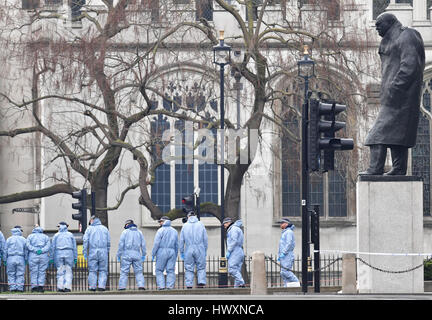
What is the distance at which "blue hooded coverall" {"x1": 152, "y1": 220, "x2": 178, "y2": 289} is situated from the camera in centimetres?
2789

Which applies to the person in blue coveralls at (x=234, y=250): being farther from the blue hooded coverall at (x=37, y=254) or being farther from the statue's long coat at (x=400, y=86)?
the statue's long coat at (x=400, y=86)

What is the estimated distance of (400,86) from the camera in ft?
71.8

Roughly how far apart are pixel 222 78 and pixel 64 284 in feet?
20.2

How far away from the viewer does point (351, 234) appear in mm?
39906

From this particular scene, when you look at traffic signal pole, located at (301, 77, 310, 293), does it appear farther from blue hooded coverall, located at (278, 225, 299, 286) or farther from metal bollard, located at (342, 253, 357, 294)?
blue hooded coverall, located at (278, 225, 299, 286)

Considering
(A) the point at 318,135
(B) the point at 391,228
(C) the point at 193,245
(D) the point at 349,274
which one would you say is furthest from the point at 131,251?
(A) the point at 318,135

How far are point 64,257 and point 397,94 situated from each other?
927cm

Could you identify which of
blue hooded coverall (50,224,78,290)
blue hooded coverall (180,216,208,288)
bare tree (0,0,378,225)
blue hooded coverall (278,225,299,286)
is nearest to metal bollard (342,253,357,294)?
blue hooded coverall (278,225,299,286)

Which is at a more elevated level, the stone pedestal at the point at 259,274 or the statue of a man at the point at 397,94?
the statue of a man at the point at 397,94

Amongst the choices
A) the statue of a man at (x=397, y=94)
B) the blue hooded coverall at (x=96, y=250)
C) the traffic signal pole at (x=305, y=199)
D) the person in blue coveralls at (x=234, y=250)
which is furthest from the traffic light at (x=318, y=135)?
the blue hooded coverall at (x=96, y=250)

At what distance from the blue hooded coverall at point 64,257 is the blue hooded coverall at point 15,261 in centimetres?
115

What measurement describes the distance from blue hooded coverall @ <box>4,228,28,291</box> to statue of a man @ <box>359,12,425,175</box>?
9.82 metres

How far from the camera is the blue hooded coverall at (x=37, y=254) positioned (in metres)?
28.3

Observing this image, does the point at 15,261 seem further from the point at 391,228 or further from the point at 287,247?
the point at 391,228
